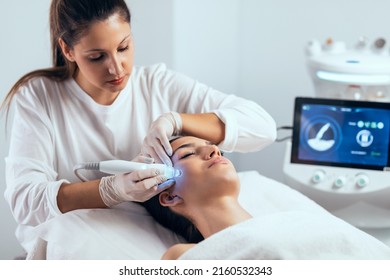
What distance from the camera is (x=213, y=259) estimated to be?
119 centimetres

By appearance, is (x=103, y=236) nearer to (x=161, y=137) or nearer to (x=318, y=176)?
(x=161, y=137)

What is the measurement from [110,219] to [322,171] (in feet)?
1.84

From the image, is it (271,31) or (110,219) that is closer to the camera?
(110,219)

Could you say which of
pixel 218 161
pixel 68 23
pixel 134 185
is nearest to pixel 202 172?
pixel 218 161

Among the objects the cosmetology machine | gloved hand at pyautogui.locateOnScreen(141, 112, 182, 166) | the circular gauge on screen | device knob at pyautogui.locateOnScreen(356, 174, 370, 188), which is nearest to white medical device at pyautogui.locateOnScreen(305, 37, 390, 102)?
the cosmetology machine

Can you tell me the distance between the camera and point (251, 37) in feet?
5.12

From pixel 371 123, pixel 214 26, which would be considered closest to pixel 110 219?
pixel 214 26

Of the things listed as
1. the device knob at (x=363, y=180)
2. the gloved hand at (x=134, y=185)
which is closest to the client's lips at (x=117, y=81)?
the gloved hand at (x=134, y=185)

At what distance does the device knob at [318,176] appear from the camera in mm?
1591

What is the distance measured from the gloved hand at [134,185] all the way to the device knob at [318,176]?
46 centimetres

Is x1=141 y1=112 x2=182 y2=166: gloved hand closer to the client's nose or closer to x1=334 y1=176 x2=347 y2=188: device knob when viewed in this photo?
the client's nose

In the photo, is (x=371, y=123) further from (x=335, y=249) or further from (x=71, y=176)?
(x=71, y=176)

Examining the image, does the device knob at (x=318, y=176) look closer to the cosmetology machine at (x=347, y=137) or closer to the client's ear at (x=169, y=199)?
the cosmetology machine at (x=347, y=137)

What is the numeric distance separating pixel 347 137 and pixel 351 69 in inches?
6.9
